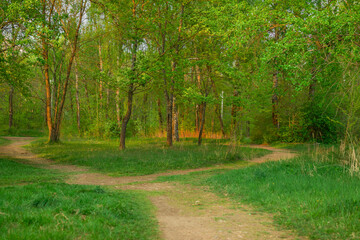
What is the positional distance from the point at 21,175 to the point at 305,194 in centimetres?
983

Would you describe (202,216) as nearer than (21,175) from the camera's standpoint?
Yes

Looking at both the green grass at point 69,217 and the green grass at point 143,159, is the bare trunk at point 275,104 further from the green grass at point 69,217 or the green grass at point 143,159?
the green grass at point 69,217

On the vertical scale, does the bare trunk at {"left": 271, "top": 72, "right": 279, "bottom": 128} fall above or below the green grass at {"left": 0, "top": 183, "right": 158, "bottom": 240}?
above

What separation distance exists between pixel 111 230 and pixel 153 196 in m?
3.33

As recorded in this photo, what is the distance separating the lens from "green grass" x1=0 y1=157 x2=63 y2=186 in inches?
370

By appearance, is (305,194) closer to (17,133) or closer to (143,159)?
(143,159)

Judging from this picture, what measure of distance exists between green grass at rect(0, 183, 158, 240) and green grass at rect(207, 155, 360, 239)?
2799 mm

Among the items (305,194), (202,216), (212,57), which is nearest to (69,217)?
(202,216)

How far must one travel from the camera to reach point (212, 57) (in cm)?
1920

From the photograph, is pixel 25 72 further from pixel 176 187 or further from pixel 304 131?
pixel 304 131

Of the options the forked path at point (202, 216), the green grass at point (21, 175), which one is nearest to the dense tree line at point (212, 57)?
the green grass at point (21, 175)

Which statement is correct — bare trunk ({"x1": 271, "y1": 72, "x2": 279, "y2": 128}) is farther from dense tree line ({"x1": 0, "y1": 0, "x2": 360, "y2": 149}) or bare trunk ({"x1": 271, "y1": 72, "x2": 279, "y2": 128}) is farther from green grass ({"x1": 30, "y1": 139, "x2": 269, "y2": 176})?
green grass ({"x1": 30, "y1": 139, "x2": 269, "y2": 176})

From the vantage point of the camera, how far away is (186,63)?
18047mm

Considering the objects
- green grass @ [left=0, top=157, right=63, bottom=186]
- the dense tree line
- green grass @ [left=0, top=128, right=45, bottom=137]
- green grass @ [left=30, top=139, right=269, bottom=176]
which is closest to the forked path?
green grass @ [left=0, top=157, right=63, bottom=186]
